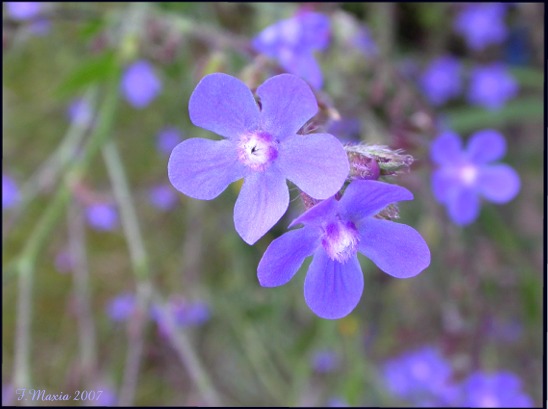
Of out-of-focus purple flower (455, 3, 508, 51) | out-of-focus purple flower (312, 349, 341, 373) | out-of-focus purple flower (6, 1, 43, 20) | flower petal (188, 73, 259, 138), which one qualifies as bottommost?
out-of-focus purple flower (312, 349, 341, 373)

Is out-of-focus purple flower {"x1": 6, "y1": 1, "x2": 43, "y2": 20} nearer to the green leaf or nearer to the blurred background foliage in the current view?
the blurred background foliage

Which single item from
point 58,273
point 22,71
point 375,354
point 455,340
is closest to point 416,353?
point 375,354

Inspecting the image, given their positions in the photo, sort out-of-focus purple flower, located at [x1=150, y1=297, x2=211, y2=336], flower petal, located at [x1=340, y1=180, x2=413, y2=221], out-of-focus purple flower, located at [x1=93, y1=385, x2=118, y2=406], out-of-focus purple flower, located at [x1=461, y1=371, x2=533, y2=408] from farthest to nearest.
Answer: out-of-focus purple flower, located at [x1=150, y1=297, x2=211, y2=336], out-of-focus purple flower, located at [x1=93, y1=385, x2=118, y2=406], out-of-focus purple flower, located at [x1=461, y1=371, x2=533, y2=408], flower petal, located at [x1=340, y1=180, x2=413, y2=221]

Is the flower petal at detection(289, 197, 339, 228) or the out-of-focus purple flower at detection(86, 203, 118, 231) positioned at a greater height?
the flower petal at detection(289, 197, 339, 228)

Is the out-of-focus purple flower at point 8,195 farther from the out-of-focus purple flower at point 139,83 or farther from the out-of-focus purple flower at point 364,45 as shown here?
the out-of-focus purple flower at point 364,45

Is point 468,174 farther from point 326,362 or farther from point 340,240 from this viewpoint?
point 326,362

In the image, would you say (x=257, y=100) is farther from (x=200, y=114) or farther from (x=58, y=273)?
(x=58, y=273)

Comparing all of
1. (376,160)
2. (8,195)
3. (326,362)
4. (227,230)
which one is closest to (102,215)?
(8,195)

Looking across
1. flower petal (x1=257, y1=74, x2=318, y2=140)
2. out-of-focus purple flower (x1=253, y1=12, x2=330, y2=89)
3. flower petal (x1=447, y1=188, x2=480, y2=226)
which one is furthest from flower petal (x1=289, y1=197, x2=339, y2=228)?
flower petal (x1=447, y1=188, x2=480, y2=226)
